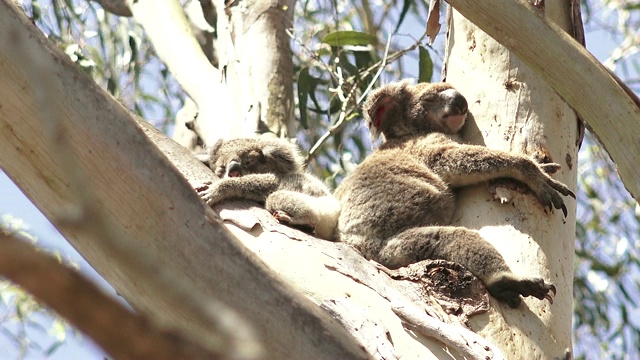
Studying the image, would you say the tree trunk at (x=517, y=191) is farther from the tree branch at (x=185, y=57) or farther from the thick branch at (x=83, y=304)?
the thick branch at (x=83, y=304)

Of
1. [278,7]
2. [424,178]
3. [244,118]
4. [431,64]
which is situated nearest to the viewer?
[424,178]

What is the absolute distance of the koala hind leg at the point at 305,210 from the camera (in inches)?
123

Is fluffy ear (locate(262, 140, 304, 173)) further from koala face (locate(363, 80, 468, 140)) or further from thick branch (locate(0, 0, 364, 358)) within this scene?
thick branch (locate(0, 0, 364, 358))

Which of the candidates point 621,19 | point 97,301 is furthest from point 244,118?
point 621,19

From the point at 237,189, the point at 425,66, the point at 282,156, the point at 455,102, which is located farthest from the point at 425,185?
the point at 425,66

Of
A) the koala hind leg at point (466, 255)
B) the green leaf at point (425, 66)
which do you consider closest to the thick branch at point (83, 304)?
the koala hind leg at point (466, 255)

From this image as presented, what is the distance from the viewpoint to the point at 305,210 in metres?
3.22

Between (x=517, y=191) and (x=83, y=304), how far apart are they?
264cm

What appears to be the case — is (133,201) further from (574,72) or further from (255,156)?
(255,156)

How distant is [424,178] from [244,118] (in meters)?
0.89

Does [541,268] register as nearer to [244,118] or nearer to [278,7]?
[244,118]

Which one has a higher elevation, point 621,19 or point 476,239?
point 476,239

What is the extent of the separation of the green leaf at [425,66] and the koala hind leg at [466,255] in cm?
151

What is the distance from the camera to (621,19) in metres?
7.49
